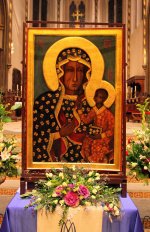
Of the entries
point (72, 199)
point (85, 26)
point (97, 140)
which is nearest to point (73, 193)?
point (72, 199)

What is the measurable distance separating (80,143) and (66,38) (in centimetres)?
84

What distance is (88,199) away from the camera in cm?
217

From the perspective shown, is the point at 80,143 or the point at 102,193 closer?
the point at 102,193

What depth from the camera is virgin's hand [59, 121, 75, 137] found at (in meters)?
2.47

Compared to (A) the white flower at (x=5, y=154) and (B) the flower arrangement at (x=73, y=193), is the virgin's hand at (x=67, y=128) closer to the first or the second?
(B) the flower arrangement at (x=73, y=193)

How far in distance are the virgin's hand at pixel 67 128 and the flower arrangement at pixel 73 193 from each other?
0.97 feet

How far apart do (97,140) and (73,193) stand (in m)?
0.52

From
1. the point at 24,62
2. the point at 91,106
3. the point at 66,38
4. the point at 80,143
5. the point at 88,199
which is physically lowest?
the point at 88,199

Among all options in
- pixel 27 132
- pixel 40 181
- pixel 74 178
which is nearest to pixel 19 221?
pixel 40 181

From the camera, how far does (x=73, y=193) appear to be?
2135 millimetres

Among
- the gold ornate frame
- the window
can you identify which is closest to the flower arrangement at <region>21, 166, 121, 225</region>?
the gold ornate frame

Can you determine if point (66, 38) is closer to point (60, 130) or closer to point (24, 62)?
point (24, 62)

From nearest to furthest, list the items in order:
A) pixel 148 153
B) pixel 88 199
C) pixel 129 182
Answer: pixel 88 199 < pixel 148 153 < pixel 129 182

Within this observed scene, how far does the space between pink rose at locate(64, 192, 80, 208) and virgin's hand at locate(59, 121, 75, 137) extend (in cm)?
52
